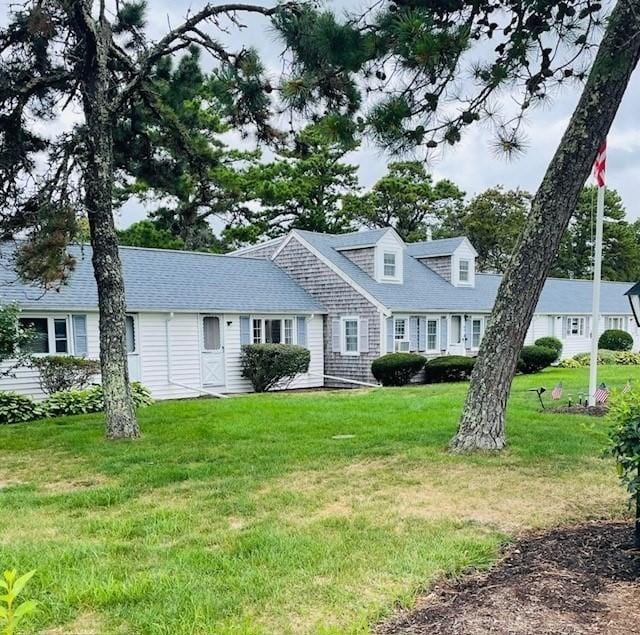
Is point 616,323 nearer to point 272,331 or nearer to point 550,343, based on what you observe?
point 550,343

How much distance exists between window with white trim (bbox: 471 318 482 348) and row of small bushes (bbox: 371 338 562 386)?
219 cm

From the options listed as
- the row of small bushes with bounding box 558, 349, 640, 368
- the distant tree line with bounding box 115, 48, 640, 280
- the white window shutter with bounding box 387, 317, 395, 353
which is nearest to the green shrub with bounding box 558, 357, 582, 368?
the row of small bushes with bounding box 558, 349, 640, 368

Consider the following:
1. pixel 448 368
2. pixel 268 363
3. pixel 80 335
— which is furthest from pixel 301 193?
pixel 80 335

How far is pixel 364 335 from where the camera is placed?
1875 centimetres

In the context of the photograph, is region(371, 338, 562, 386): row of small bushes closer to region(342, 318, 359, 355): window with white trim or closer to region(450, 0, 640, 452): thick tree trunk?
region(342, 318, 359, 355): window with white trim

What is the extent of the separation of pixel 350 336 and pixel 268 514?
14.4 metres

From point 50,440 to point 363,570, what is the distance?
6797 millimetres

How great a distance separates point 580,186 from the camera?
21.6 feet

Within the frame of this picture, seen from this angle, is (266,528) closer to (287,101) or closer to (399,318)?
(287,101)

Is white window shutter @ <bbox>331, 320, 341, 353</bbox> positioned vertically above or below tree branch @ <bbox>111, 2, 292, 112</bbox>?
below

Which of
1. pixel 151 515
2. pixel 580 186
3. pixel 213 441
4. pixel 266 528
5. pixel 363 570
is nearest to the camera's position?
pixel 363 570

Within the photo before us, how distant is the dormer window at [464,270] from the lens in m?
23.6

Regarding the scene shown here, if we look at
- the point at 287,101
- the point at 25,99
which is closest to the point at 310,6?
the point at 287,101

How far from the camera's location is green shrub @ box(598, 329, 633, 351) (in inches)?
1092
